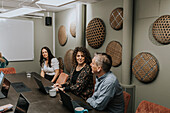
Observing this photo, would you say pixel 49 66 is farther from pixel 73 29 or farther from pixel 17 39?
pixel 17 39

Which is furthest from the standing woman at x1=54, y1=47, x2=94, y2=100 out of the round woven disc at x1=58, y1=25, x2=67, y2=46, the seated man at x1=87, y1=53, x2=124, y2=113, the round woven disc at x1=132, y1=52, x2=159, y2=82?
the round woven disc at x1=58, y1=25, x2=67, y2=46

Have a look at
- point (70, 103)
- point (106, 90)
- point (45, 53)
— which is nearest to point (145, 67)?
point (106, 90)

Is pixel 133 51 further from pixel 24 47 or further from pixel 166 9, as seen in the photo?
pixel 24 47

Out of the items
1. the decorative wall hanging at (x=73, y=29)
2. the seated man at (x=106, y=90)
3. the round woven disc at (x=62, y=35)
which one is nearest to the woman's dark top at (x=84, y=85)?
the seated man at (x=106, y=90)

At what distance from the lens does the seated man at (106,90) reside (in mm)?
1718

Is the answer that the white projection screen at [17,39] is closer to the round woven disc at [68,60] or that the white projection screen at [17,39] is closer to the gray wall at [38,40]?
the gray wall at [38,40]

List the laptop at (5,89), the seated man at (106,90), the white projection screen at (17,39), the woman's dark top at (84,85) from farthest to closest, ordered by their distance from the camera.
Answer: the white projection screen at (17,39), the woman's dark top at (84,85), the laptop at (5,89), the seated man at (106,90)

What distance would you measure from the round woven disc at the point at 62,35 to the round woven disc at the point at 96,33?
147cm

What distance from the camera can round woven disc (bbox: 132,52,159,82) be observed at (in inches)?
106

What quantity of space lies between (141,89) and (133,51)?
0.72 m

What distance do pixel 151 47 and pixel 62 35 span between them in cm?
317

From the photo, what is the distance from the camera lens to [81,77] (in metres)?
2.48

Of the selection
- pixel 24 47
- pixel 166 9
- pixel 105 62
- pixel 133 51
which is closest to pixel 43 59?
pixel 24 47

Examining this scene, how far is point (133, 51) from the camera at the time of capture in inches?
121
